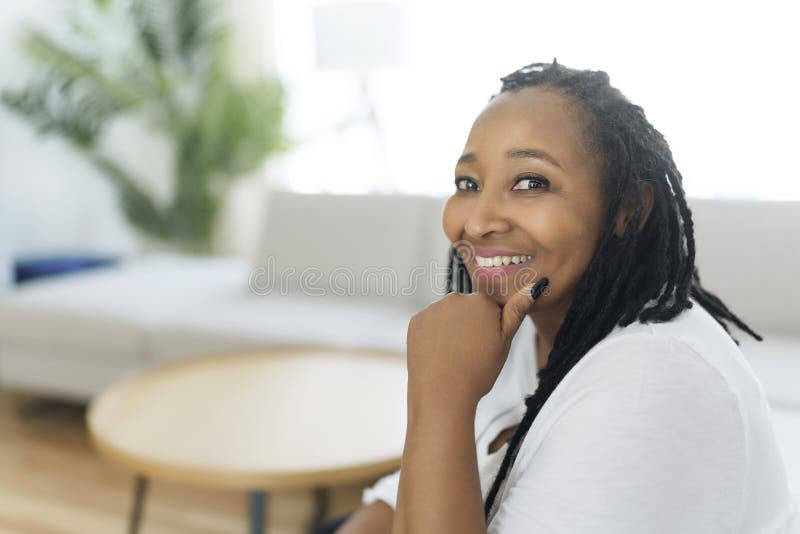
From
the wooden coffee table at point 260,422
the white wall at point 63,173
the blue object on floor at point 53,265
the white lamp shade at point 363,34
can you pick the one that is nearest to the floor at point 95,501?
the wooden coffee table at point 260,422

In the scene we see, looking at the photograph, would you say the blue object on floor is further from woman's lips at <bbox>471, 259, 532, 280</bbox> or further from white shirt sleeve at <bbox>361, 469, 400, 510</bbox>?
woman's lips at <bbox>471, 259, 532, 280</bbox>

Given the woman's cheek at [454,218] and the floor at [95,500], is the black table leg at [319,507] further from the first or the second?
the woman's cheek at [454,218]

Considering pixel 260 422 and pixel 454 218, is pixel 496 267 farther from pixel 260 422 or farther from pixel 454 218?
pixel 260 422

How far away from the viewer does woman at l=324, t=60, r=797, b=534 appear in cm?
54

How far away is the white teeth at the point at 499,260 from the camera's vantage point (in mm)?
716

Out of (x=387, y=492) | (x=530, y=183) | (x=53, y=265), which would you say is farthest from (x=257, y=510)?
(x=53, y=265)

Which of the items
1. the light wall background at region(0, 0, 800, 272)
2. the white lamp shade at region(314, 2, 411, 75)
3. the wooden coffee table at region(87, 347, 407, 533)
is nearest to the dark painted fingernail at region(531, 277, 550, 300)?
the wooden coffee table at region(87, 347, 407, 533)

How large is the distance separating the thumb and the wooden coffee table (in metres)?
0.62

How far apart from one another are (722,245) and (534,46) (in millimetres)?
1757

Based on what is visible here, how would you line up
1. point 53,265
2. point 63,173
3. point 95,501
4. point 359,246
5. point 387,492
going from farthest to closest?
point 63,173
point 53,265
point 359,246
point 95,501
point 387,492

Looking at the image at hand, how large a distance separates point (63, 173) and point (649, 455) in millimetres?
3990

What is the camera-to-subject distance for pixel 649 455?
20.8 inches

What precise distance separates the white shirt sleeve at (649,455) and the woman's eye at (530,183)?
192 mm

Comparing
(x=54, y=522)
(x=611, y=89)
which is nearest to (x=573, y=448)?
(x=611, y=89)
